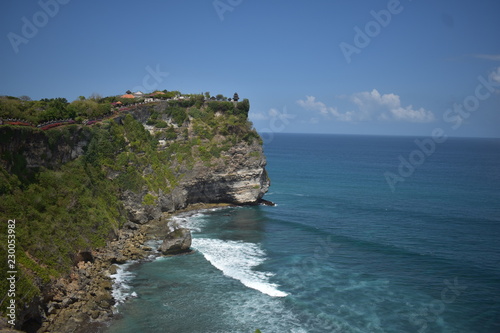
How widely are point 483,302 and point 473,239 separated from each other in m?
17.4

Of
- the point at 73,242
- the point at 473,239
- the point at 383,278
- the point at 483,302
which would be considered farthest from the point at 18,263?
the point at 473,239

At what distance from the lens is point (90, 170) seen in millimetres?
46344

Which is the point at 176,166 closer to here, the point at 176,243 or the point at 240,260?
the point at 176,243

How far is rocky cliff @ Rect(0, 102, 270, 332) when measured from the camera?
28.7 meters

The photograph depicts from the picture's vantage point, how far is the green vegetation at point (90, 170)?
30078 millimetres

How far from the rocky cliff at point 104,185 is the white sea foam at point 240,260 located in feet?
25.7

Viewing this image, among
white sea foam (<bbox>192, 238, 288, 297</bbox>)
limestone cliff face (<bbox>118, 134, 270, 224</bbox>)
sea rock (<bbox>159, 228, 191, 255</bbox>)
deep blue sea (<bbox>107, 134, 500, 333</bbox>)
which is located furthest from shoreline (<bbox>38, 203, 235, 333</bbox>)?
limestone cliff face (<bbox>118, 134, 270, 224</bbox>)

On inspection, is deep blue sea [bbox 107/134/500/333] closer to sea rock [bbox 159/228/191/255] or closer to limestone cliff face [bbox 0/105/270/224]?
sea rock [bbox 159/228/191/255]

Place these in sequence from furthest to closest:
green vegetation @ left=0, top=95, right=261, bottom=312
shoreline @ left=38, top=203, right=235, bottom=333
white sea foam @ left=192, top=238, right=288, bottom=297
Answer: white sea foam @ left=192, top=238, right=288, bottom=297, green vegetation @ left=0, top=95, right=261, bottom=312, shoreline @ left=38, top=203, right=235, bottom=333

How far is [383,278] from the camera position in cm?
3544

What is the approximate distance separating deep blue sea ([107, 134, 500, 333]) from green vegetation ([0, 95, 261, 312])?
6.35 meters

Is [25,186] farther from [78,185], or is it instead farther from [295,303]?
[295,303]

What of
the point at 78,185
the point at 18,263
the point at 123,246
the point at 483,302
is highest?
the point at 78,185

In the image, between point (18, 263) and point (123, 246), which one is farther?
point (123, 246)
